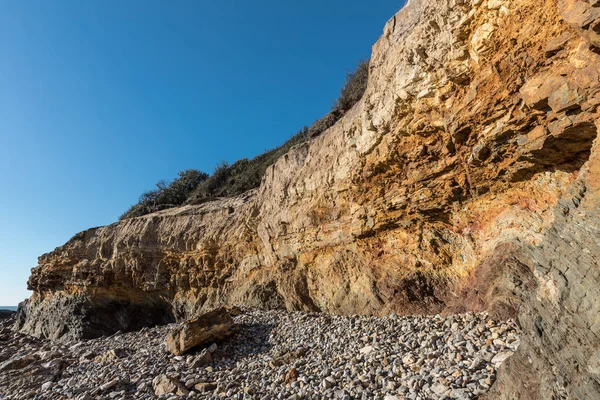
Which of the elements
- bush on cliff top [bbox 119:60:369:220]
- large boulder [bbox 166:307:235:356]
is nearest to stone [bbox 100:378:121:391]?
large boulder [bbox 166:307:235:356]

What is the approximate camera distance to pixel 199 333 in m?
7.80

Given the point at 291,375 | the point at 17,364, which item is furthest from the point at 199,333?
the point at 17,364

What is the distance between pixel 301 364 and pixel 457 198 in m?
4.50

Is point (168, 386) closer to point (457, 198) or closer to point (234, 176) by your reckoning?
point (457, 198)

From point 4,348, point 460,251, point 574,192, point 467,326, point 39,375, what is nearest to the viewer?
point 574,192

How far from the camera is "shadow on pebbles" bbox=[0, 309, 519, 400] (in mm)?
4516

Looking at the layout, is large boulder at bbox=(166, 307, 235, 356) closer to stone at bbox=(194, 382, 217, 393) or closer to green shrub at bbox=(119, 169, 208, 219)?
stone at bbox=(194, 382, 217, 393)

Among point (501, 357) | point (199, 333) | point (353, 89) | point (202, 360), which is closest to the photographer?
point (501, 357)

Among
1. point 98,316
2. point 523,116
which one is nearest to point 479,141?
point 523,116

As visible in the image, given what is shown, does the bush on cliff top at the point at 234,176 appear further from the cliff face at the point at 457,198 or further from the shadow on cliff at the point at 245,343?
the shadow on cliff at the point at 245,343

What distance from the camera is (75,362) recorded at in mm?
9000

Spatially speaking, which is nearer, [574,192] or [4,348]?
[574,192]

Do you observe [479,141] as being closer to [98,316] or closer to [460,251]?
[460,251]

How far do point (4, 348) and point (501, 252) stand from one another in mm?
17815
